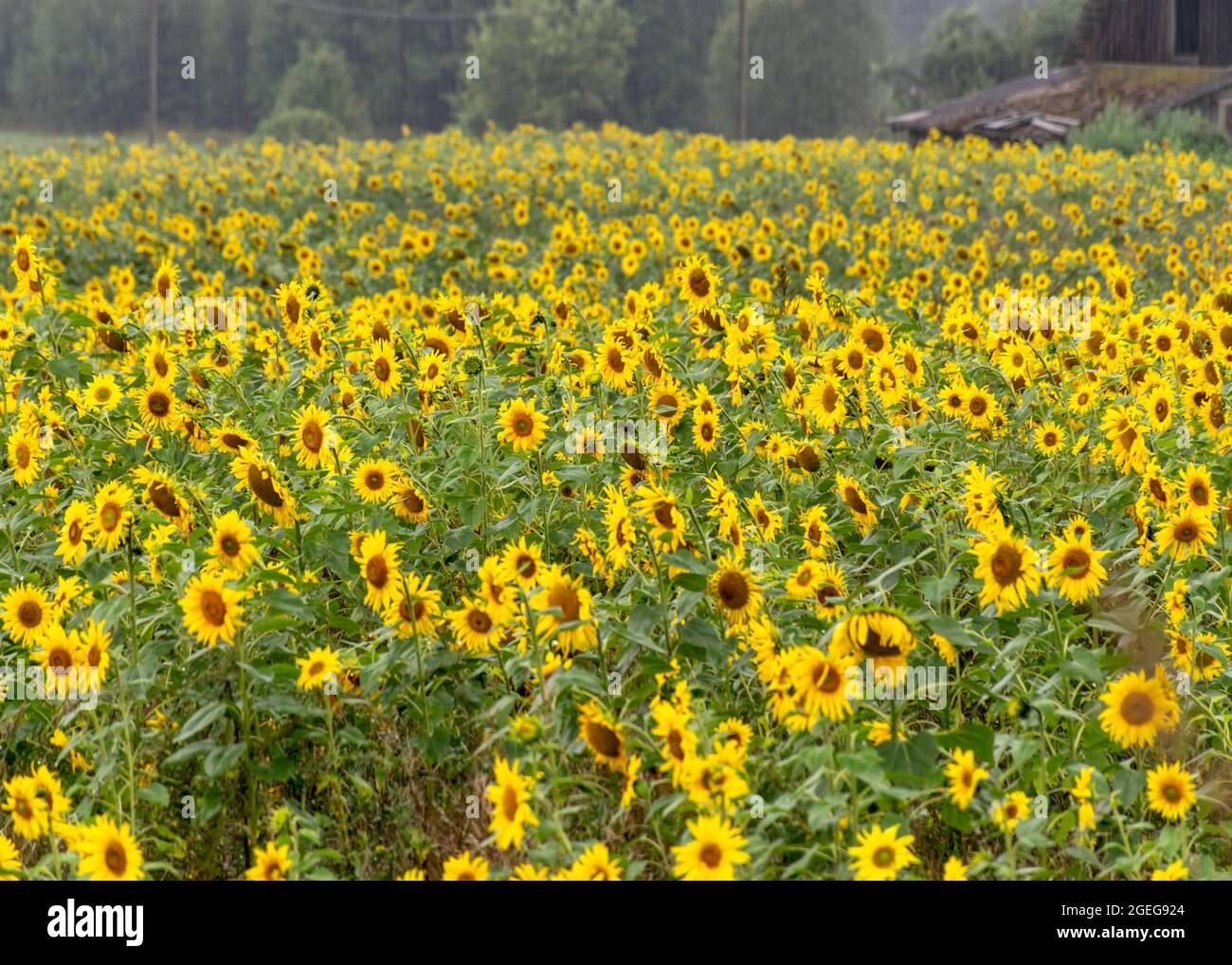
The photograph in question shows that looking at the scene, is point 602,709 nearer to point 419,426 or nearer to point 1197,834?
point 1197,834

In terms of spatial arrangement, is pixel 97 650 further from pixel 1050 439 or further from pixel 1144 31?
pixel 1144 31

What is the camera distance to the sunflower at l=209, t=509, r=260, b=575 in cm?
283

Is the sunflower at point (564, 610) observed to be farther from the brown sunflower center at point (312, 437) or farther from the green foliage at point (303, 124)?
the green foliage at point (303, 124)

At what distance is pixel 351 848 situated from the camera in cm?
307

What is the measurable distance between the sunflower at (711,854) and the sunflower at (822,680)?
11.1 inches

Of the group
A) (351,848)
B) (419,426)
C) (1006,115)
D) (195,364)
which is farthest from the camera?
(1006,115)

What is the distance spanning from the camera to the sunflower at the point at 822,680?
7.72 feet

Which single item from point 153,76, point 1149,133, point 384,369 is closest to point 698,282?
Result: point 384,369

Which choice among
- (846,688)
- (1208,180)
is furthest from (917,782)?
(1208,180)

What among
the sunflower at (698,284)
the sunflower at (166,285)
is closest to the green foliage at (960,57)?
the sunflower at (698,284)

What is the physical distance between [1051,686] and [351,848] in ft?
4.98

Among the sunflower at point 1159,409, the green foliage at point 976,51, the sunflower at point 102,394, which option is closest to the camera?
the sunflower at point 1159,409

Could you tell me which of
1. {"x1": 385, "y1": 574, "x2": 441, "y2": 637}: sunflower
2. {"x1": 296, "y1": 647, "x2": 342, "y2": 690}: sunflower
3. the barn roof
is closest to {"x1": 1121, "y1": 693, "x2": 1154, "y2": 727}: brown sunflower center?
{"x1": 385, "y1": 574, "x2": 441, "y2": 637}: sunflower

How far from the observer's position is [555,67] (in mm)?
54562
